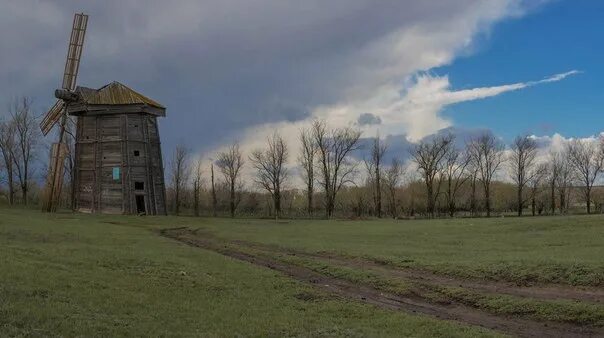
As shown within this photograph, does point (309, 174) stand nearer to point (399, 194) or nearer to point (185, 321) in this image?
point (399, 194)

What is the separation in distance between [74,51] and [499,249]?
51810 mm

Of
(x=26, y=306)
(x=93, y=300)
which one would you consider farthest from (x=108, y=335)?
(x=93, y=300)

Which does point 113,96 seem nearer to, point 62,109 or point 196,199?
point 62,109

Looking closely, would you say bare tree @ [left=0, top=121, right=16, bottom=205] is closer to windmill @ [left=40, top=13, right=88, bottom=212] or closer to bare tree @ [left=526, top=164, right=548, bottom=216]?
windmill @ [left=40, top=13, right=88, bottom=212]

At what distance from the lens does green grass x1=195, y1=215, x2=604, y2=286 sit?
19141 millimetres

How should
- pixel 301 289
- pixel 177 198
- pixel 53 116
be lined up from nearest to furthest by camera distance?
pixel 301 289 < pixel 53 116 < pixel 177 198

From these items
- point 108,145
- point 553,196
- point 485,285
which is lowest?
point 485,285

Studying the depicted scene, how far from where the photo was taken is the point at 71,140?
7925 cm

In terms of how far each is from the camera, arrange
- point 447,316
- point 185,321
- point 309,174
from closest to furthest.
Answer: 1. point 185,321
2. point 447,316
3. point 309,174

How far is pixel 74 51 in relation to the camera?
196 ft

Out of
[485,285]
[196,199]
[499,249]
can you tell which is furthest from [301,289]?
[196,199]

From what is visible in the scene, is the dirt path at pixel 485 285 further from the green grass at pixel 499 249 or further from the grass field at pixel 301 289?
the green grass at pixel 499 249

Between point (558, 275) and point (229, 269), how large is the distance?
1219cm

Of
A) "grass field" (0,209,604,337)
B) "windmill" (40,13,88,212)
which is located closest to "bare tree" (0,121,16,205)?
"windmill" (40,13,88,212)
